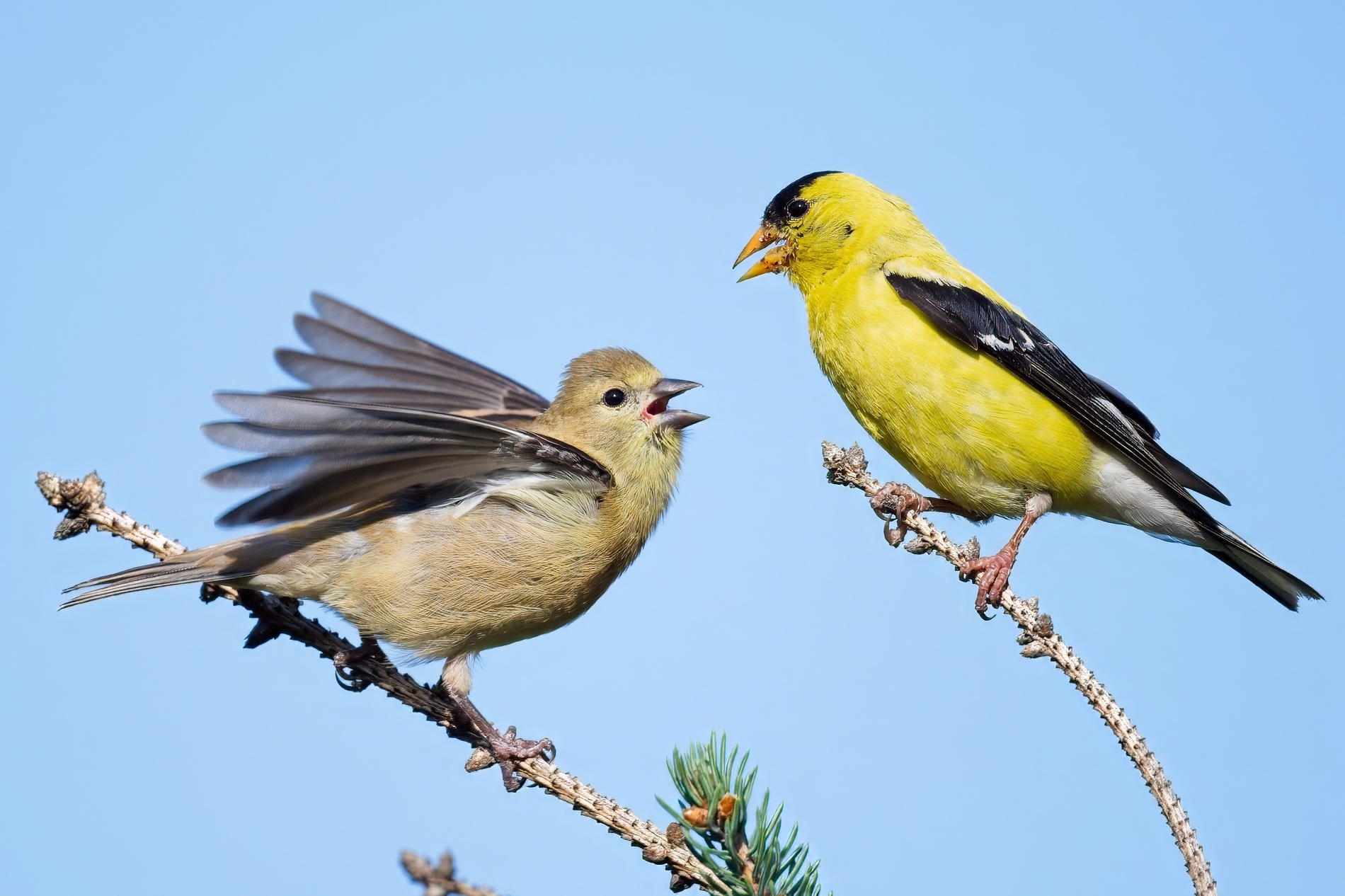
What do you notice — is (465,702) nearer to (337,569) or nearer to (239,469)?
(337,569)

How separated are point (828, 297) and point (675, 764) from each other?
2872 mm

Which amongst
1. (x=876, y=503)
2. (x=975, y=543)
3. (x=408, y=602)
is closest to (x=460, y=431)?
(x=408, y=602)

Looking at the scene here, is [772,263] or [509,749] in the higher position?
[772,263]

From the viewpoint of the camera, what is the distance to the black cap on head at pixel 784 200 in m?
5.46

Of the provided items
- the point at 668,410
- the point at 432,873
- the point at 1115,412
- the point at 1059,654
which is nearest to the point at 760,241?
the point at 668,410

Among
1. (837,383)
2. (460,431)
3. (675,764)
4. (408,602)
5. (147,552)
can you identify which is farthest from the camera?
(837,383)

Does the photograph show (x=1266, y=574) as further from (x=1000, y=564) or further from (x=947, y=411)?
(x=947, y=411)

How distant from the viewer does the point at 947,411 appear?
4426 mm

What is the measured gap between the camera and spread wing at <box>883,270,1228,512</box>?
4.60 metres

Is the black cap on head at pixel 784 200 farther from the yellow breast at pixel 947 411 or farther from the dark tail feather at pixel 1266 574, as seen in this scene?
the dark tail feather at pixel 1266 574

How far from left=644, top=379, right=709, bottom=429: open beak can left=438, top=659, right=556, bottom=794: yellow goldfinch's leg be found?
1455mm

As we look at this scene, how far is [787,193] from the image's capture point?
18.1 feet

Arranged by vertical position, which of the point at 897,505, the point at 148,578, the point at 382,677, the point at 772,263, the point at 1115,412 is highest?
the point at 772,263

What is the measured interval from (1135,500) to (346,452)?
3423 mm
